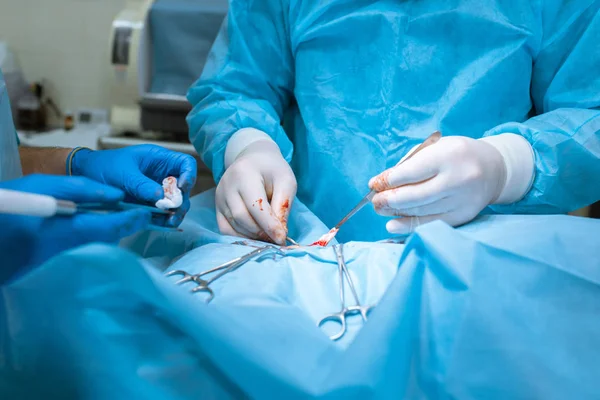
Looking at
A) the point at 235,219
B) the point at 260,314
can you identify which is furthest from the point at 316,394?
the point at 235,219

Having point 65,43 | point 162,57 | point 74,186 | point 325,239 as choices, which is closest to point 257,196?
point 325,239

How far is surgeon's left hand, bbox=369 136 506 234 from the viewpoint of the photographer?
93 cm

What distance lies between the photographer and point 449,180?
3.02 feet

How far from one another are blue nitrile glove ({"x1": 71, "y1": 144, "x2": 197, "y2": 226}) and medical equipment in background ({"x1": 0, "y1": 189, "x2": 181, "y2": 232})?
0.46 feet

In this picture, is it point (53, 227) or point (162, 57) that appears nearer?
point (53, 227)

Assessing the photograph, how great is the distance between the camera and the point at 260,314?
1.92 feet

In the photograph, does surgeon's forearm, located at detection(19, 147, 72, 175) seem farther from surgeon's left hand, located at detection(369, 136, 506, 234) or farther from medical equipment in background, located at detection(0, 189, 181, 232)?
surgeon's left hand, located at detection(369, 136, 506, 234)

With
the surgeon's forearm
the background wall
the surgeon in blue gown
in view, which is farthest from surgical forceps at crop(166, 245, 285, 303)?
the background wall

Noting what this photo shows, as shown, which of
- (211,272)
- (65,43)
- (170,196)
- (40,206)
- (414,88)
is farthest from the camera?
(65,43)

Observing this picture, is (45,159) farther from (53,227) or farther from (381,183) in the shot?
(381,183)

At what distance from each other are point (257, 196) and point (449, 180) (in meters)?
0.39

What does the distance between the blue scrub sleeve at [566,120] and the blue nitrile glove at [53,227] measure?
0.78 meters

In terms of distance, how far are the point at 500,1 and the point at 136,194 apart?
875 millimetres

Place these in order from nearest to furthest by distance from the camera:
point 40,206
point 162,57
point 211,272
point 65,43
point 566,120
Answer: point 40,206, point 211,272, point 566,120, point 162,57, point 65,43
